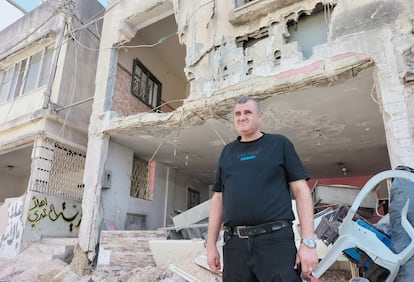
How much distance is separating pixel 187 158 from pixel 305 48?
4423 mm

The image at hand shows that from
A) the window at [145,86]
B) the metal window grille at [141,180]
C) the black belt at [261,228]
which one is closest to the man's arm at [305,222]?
the black belt at [261,228]

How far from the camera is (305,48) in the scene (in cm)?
514

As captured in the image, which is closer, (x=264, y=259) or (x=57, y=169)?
(x=264, y=259)

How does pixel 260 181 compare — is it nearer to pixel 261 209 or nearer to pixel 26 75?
pixel 261 209

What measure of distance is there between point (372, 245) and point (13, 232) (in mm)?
7810

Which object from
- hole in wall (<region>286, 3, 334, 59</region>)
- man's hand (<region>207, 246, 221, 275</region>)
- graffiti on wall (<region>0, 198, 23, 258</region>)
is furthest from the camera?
graffiti on wall (<region>0, 198, 23, 258</region>)

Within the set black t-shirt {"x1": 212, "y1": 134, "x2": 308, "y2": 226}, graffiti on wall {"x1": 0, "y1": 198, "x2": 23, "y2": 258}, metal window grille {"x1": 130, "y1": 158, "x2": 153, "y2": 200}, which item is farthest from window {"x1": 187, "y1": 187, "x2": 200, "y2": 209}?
black t-shirt {"x1": 212, "y1": 134, "x2": 308, "y2": 226}

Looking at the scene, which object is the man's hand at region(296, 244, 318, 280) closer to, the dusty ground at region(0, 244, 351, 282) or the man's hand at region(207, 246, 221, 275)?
the man's hand at region(207, 246, 221, 275)

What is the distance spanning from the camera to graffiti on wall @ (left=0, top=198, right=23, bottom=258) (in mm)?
7215

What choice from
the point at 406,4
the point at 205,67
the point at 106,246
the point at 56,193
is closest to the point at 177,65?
the point at 205,67

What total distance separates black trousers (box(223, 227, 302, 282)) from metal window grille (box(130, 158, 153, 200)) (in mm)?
6306

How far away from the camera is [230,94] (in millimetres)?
5297

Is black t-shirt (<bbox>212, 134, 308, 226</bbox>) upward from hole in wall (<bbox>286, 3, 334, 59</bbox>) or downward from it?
downward

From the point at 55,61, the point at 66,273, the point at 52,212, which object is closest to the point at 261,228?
the point at 66,273
